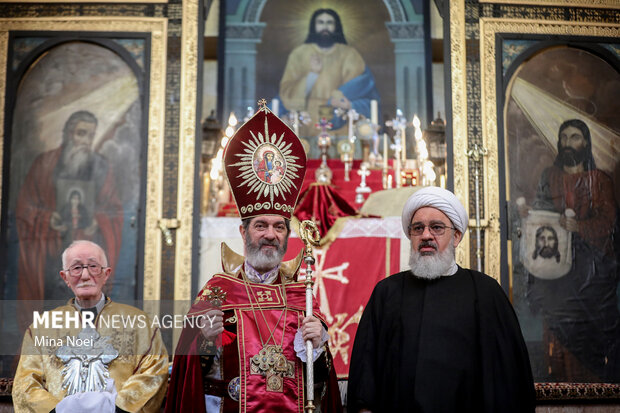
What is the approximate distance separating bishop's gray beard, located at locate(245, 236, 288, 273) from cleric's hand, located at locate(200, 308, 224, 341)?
0.38 meters

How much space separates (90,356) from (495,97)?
5.17 m

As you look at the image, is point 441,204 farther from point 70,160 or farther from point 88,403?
point 70,160

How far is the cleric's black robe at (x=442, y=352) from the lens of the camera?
3711 mm

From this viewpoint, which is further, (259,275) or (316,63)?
(316,63)

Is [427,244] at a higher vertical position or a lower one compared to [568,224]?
lower

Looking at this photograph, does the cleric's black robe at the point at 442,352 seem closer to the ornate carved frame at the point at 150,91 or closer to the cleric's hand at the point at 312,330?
the cleric's hand at the point at 312,330

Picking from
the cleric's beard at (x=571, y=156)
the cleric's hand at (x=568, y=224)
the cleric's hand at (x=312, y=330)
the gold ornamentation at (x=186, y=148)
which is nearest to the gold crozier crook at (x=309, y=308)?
the cleric's hand at (x=312, y=330)

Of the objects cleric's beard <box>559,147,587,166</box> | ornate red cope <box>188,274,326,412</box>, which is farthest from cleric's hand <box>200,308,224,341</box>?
cleric's beard <box>559,147,587,166</box>

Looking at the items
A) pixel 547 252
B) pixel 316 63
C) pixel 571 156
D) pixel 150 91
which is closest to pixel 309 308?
pixel 547 252

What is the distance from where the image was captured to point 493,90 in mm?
7852

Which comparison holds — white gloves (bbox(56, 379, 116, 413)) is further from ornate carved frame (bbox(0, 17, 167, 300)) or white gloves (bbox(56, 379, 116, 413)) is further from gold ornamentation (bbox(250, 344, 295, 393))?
ornate carved frame (bbox(0, 17, 167, 300))

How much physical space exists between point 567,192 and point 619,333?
145cm

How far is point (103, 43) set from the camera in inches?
310

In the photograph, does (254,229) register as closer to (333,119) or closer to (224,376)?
(224,376)
